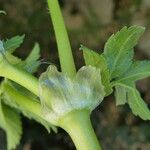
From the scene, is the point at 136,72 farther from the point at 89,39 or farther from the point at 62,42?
the point at 89,39

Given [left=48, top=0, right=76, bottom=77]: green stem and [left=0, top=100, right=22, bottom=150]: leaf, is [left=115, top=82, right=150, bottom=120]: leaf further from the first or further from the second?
[left=0, top=100, right=22, bottom=150]: leaf

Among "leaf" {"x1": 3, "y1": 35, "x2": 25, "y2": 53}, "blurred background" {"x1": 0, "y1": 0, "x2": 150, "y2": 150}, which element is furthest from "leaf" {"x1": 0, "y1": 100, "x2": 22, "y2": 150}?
"blurred background" {"x1": 0, "y1": 0, "x2": 150, "y2": 150}

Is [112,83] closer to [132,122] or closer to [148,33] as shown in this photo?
[132,122]

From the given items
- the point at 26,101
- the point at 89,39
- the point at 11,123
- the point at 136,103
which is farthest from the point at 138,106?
the point at 89,39

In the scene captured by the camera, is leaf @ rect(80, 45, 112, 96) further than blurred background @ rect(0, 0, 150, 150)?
No

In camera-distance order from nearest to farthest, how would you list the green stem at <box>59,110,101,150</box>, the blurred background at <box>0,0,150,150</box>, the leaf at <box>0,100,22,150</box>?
the green stem at <box>59,110,101,150</box>, the leaf at <box>0,100,22,150</box>, the blurred background at <box>0,0,150,150</box>

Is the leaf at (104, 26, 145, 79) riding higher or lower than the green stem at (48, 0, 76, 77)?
lower

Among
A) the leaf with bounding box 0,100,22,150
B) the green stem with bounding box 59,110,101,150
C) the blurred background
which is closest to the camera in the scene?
the green stem with bounding box 59,110,101,150
